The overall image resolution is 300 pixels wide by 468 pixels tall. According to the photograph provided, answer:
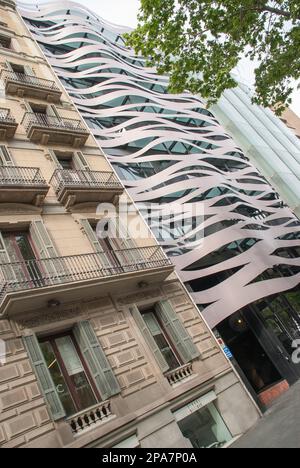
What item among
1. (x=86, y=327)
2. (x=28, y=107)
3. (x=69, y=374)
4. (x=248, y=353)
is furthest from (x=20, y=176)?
(x=248, y=353)

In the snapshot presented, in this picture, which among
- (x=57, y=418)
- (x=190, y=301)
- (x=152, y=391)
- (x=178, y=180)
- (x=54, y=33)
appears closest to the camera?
(x=57, y=418)

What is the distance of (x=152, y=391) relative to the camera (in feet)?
32.9

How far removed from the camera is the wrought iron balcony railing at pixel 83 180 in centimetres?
1304

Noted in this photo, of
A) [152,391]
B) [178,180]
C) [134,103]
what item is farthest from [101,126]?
[152,391]

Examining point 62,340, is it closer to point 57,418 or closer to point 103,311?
point 103,311

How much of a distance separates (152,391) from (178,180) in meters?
11.1

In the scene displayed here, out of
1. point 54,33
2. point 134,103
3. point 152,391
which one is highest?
point 54,33

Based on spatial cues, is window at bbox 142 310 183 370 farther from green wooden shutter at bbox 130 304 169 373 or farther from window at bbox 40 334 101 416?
window at bbox 40 334 101 416

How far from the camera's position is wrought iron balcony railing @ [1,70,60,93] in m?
16.2

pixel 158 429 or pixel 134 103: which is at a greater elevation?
pixel 134 103

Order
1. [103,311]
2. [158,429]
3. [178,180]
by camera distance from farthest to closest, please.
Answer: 1. [178,180]
2. [103,311]
3. [158,429]

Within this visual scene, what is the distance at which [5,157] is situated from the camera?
13.1 meters

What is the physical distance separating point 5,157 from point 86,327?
710cm

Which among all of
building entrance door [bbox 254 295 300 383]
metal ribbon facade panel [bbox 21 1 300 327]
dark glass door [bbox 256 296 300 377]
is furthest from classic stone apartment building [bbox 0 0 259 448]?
dark glass door [bbox 256 296 300 377]
